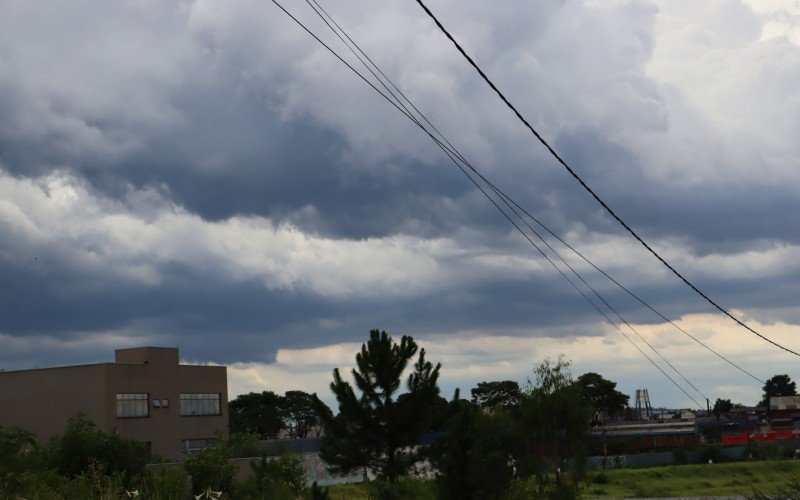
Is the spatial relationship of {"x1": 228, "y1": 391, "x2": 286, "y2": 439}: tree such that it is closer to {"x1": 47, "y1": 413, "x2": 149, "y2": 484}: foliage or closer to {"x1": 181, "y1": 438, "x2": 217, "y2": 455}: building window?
{"x1": 181, "y1": 438, "x2": 217, "y2": 455}: building window

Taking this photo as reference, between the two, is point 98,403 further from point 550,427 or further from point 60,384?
point 550,427

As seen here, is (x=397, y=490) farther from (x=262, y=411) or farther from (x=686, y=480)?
(x=262, y=411)

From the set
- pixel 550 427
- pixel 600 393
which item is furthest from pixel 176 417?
pixel 600 393

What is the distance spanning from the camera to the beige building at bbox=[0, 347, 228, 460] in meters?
64.1

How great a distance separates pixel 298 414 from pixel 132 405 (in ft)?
279

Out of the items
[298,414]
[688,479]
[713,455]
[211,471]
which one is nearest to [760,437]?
[713,455]

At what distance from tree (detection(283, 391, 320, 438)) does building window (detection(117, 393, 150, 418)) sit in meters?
79.1

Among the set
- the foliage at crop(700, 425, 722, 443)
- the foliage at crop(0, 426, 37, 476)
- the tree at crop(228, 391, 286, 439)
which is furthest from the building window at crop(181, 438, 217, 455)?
the foliage at crop(700, 425, 722, 443)

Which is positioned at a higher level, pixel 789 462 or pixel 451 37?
pixel 451 37

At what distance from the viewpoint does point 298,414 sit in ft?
490

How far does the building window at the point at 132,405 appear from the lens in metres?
65.1

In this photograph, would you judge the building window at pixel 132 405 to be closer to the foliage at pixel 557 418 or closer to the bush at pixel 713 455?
→ the foliage at pixel 557 418

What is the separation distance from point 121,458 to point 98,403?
3283 centimetres

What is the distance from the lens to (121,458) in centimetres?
3278
